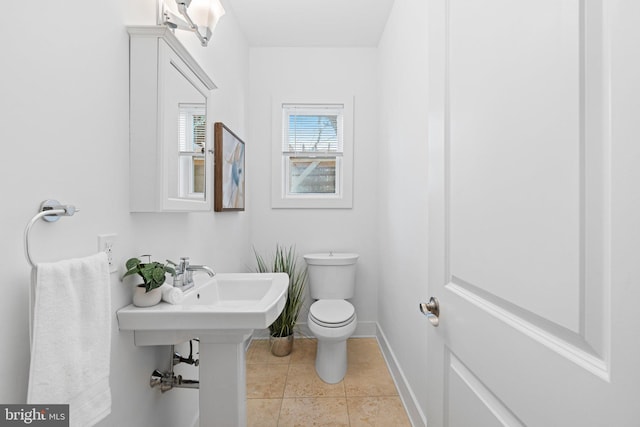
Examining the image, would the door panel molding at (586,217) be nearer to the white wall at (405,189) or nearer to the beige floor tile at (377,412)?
the white wall at (405,189)

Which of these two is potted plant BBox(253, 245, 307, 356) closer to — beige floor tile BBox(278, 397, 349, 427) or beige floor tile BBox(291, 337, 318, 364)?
beige floor tile BBox(291, 337, 318, 364)

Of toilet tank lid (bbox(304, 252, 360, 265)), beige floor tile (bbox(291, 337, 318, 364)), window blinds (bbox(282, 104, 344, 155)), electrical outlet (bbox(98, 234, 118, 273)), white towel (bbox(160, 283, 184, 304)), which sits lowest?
beige floor tile (bbox(291, 337, 318, 364))

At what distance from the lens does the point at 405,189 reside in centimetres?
190

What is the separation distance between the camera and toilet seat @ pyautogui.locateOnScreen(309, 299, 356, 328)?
206 centimetres

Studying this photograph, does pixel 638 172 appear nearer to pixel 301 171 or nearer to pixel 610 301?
pixel 610 301

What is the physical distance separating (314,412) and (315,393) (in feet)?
0.58

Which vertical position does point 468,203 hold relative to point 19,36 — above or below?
below

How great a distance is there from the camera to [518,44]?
58cm

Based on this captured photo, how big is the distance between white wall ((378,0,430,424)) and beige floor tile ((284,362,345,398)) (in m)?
0.47

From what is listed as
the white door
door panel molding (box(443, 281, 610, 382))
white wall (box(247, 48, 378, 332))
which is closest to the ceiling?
white wall (box(247, 48, 378, 332))

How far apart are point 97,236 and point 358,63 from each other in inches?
99.6

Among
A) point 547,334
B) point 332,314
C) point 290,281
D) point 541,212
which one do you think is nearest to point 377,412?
point 332,314

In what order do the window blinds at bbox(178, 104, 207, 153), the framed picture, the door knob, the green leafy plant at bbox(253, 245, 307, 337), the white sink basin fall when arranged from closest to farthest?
the door knob
the white sink basin
the window blinds at bbox(178, 104, 207, 153)
the framed picture
the green leafy plant at bbox(253, 245, 307, 337)

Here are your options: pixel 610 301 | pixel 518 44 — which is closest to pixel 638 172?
pixel 610 301
